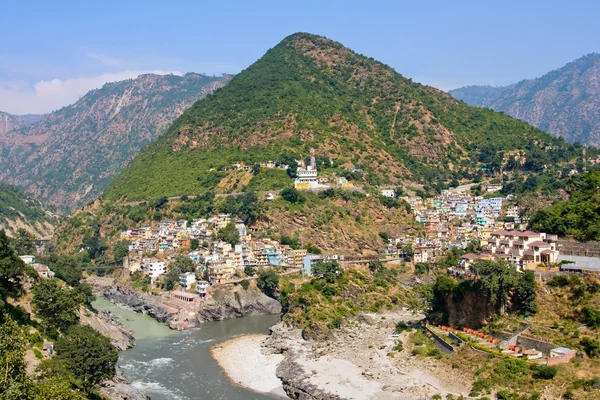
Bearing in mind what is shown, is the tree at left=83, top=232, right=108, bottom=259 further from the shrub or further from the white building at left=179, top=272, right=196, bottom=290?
the shrub

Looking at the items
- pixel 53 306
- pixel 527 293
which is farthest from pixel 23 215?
pixel 527 293

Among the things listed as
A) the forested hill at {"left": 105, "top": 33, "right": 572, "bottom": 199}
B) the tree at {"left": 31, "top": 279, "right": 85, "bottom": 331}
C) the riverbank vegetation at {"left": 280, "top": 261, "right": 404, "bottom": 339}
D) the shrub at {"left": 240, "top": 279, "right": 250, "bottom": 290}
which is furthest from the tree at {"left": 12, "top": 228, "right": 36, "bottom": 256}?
the forested hill at {"left": 105, "top": 33, "right": 572, "bottom": 199}

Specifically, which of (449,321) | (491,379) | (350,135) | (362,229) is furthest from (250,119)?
(491,379)

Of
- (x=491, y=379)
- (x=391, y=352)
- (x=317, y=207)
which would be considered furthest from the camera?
(x=317, y=207)

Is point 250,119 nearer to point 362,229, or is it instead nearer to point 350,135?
point 350,135

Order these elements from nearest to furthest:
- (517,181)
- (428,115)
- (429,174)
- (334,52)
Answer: (517,181) → (429,174) → (428,115) → (334,52)

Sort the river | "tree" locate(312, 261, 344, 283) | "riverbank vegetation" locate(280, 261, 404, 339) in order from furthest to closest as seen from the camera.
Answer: "tree" locate(312, 261, 344, 283) < "riverbank vegetation" locate(280, 261, 404, 339) < the river

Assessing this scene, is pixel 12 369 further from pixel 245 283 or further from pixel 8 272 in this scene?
pixel 245 283
